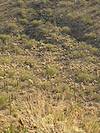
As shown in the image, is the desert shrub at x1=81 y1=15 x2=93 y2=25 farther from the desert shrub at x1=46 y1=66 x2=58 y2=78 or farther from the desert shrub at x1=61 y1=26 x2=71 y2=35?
the desert shrub at x1=46 y1=66 x2=58 y2=78

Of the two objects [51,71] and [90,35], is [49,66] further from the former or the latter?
[90,35]

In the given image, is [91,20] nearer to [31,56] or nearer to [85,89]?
→ [31,56]

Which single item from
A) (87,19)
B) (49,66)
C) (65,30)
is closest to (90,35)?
(65,30)

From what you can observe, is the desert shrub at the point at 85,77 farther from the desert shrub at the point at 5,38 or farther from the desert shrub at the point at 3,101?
the desert shrub at the point at 3,101

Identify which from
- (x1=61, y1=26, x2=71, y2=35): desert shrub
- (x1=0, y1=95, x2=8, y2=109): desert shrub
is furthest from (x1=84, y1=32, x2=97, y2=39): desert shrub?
(x1=0, y1=95, x2=8, y2=109): desert shrub

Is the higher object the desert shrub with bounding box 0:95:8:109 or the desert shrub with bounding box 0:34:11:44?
the desert shrub with bounding box 0:95:8:109

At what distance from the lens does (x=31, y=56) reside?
15.2m

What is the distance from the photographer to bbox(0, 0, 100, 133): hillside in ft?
24.3

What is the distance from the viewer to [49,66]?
14.0 m

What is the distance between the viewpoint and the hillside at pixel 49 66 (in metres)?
7.41

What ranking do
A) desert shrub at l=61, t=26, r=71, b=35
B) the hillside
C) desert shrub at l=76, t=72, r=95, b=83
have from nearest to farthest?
the hillside < desert shrub at l=76, t=72, r=95, b=83 < desert shrub at l=61, t=26, r=71, b=35

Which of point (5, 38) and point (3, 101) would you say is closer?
point (3, 101)

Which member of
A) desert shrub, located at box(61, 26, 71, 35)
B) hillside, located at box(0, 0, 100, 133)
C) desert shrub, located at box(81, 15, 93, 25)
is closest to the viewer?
hillside, located at box(0, 0, 100, 133)

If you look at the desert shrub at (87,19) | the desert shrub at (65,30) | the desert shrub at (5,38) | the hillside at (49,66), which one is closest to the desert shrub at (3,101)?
the hillside at (49,66)
